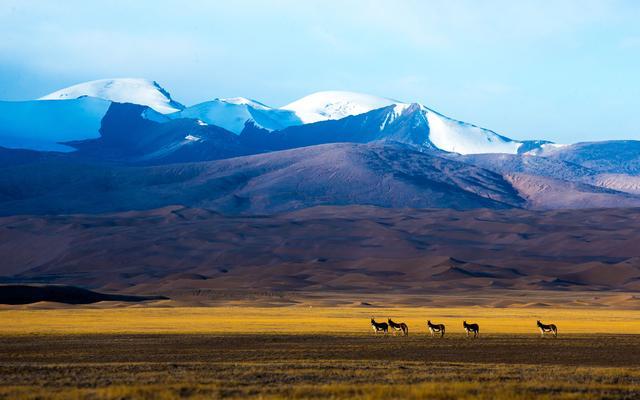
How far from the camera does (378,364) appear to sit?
31.7 meters

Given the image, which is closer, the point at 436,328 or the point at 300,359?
the point at 300,359

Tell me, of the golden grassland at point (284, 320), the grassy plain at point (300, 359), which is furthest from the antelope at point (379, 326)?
the golden grassland at point (284, 320)

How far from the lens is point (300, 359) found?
33688 mm

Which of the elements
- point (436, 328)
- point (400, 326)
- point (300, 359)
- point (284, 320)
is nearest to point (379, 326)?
point (400, 326)

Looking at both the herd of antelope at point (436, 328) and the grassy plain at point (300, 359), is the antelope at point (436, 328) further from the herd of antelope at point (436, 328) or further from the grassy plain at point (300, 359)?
the grassy plain at point (300, 359)

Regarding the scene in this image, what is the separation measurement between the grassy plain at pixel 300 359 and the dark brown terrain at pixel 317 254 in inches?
2093

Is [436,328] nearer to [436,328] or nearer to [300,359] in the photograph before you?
[436,328]

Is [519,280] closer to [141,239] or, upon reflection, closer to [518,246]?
[518,246]

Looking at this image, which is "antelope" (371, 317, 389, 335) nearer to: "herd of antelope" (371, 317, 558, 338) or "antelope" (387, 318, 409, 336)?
"herd of antelope" (371, 317, 558, 338)

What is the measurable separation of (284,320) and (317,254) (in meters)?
106

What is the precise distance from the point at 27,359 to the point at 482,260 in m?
130

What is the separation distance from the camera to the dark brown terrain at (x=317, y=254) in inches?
5064

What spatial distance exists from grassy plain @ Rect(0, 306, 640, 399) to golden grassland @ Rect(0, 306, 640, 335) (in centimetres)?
12

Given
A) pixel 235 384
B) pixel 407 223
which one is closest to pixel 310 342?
pixel 235 384
